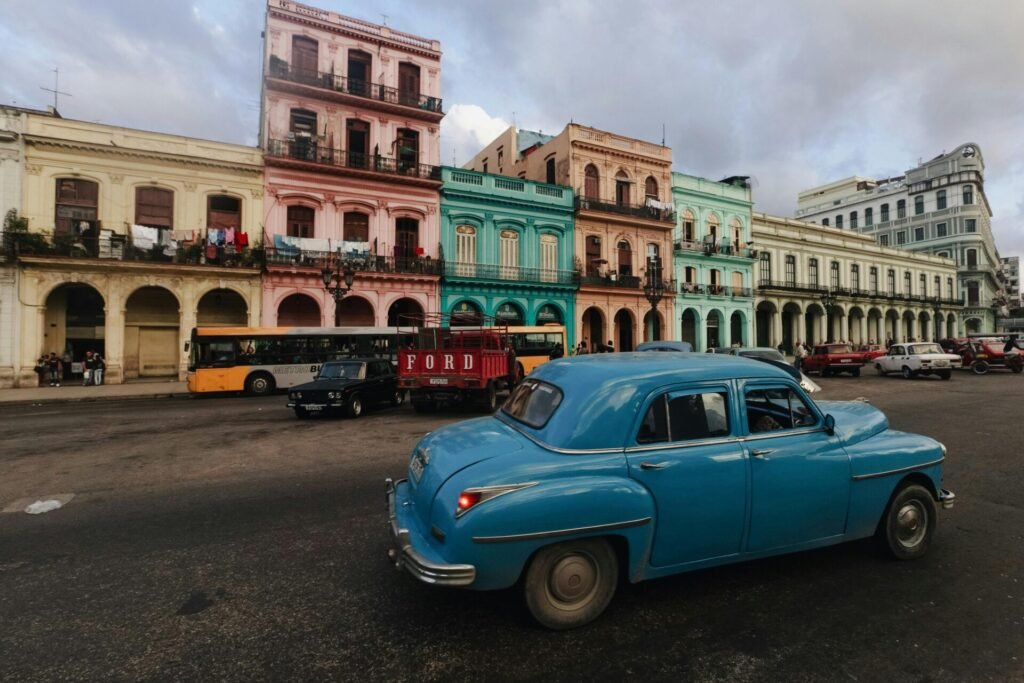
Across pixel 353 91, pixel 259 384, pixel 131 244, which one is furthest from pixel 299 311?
pixel 353 91

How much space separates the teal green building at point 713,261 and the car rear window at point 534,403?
32.5 m

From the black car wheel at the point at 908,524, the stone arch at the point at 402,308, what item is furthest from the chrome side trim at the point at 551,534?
the stone arch at the point at 402,308

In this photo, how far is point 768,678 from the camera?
2.43 metres

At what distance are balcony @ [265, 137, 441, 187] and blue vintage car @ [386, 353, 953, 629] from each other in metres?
24.4

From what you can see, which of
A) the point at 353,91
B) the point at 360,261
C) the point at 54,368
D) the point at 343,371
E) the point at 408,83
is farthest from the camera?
the point at 408,83

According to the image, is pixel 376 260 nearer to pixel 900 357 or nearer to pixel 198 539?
pixel 198 539

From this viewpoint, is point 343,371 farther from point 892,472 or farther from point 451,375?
point 892,472

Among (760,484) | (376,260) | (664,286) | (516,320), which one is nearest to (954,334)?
(664,286)

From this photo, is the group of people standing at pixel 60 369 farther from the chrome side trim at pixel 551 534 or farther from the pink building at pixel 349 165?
the chrome side trim at pixel 551 534

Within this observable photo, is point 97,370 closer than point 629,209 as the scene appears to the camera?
Yes

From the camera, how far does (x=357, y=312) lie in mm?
25750

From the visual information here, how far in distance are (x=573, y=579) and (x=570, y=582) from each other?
0.02 metres

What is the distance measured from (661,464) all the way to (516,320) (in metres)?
26.4

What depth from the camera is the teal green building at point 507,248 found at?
90.6 ft
